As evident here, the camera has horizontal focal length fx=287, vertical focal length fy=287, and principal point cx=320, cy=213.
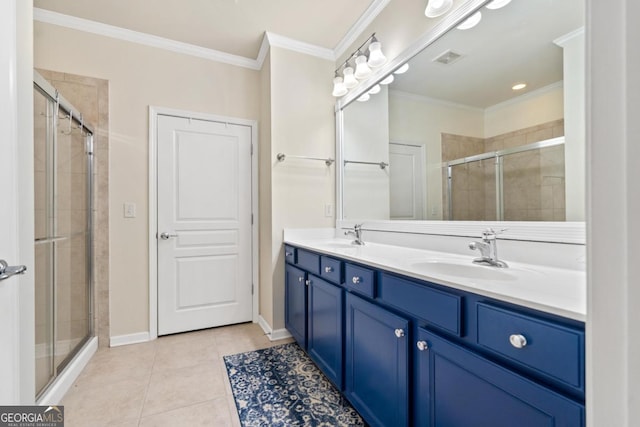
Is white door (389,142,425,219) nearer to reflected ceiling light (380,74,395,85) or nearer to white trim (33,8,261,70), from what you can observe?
reflected ceiling light (380,74,395,85)

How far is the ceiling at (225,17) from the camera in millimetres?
2072

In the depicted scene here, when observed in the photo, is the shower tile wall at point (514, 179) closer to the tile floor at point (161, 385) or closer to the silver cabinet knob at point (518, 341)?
the silver cabinet knob at point (518, 341)

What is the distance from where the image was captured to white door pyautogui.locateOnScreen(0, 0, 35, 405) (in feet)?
2.95

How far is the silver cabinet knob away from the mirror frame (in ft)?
1.93

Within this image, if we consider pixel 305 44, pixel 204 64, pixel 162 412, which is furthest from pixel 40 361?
pixel 305 44

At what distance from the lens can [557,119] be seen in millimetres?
1146

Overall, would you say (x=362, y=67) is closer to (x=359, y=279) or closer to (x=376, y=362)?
(x=359, y=279)

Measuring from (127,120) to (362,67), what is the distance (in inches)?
76.3

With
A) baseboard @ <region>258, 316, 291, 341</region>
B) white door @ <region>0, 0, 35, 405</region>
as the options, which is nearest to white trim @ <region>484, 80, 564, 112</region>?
white door @ <region>0, 0, 35, 405</region>

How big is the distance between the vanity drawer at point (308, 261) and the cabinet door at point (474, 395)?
878 mm

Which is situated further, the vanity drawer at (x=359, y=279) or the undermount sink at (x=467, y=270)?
the vanity drawer at (x=359, y=279)

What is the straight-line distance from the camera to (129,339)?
7.65 feet

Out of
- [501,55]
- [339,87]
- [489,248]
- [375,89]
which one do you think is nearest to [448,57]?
[501,55]

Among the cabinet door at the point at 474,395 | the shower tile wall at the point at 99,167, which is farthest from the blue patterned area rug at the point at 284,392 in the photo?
the shower tile wall at the point at 99,167
